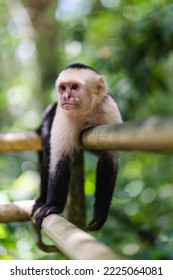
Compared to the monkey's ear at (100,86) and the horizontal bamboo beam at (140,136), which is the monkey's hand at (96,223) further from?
the horizontal bamboo beam at (140,136)

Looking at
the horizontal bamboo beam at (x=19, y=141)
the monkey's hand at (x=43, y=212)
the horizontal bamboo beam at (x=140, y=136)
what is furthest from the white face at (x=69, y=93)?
the horizontal bamboo beam at (x=140, y=136)

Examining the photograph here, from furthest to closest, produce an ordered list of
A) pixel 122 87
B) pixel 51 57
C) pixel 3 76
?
pixel 3 76 → pixel 51 57 → pixel 122 87

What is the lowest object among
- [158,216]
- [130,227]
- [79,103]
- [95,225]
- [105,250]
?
[158,216]

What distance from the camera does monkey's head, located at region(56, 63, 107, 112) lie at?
1.67 metres

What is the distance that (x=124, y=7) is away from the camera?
3146 mm

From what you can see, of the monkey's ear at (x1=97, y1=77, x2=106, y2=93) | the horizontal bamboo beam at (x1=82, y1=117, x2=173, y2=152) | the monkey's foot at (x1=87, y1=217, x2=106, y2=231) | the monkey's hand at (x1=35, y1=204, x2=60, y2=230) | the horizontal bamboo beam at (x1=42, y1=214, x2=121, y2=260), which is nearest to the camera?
the horizontal bamboo beam at (x1=82, y1=117, x2=173, y2=152)

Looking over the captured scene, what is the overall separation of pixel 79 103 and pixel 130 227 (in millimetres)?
1146

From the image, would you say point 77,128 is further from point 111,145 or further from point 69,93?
point 111,145

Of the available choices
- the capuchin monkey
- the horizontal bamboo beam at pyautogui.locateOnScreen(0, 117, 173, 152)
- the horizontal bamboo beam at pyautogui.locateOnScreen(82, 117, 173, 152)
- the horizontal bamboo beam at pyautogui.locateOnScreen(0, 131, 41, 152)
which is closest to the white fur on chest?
the capuchin monkey

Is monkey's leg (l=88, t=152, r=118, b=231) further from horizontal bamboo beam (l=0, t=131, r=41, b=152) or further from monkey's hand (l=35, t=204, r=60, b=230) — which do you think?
horizontal bamboo beam (l=0, t=131, r=41, b=152)

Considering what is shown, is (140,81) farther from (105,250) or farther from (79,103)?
(105,250)

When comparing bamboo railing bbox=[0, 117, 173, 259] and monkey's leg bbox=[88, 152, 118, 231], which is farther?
monkey's leg bbox=[88, 152, 118, 231]

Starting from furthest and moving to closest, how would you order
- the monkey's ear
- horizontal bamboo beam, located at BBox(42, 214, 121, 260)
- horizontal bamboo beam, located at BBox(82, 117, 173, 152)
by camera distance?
1. the monkey's ear
2. horizontal bamboo beam, located at BBox(42, 214, 121, 260)
3. horizontal bamboo beam, located at BBox(82, 117, 173, 152)
